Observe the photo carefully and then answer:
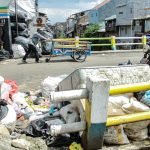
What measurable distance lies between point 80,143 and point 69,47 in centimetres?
1120

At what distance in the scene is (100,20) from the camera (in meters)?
68.1

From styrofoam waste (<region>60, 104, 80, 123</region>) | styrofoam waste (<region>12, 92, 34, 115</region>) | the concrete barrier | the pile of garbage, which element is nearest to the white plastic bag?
styrofoam waste (<region>12, 92, 34, 115</region>)

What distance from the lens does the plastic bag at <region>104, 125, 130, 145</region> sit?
13.5 feet

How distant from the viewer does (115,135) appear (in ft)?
13.5

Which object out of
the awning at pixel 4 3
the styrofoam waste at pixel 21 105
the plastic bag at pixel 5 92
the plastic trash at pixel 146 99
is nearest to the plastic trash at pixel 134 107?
the plastic trash at pixel 146 99

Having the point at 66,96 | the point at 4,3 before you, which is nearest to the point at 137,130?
the point at 66,96

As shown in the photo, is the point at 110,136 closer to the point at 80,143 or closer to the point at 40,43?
the point at 80,143

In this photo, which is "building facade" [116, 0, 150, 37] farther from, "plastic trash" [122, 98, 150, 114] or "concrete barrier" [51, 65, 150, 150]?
"concrete barrier" [51, 65, 150, 150]

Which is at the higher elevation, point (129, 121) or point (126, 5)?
point (126, 5)

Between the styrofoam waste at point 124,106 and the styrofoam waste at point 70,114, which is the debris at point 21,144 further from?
the styrofoam waste at point 124,106

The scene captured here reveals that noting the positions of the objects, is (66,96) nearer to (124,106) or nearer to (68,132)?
(68,132)

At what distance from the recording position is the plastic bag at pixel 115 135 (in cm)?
412

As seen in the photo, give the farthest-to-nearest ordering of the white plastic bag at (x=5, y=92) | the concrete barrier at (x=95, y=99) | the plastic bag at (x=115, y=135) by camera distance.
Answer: the white plastic bag at (x=5, y=92) < the plastic bag at (x=115, y=135) < the concrete barrier at (x=95, y=99)

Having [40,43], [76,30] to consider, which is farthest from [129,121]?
[76,30]
